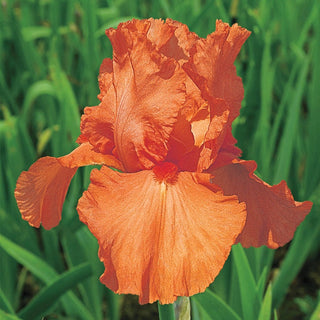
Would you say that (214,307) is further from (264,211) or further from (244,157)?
(244,157)

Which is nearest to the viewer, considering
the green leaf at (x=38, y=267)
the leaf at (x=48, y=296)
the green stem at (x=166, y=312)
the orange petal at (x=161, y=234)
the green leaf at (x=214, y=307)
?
the orange petal at (x=161, y=234)

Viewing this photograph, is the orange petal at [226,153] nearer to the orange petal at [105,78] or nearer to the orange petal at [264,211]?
the orange petal at [264,211]

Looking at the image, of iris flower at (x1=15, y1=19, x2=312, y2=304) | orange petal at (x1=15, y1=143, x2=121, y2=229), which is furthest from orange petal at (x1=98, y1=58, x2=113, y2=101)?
orange petal at (x1=15, y1=143, x2=121, y2=229)

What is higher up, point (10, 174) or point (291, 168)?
point (10, 174)

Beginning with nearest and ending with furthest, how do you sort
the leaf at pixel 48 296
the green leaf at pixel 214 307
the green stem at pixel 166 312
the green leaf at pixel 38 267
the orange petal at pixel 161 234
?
the orange petal at pixel 161 234, the green stem at pixel 166 312, the green leaf at pixel 214 307, the leaf at pixel 48 296, the green leaf at pixel 38 267

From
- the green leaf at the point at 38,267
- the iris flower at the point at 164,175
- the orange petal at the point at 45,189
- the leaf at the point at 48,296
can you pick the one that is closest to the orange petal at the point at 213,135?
the iris flower at the point at 164,175

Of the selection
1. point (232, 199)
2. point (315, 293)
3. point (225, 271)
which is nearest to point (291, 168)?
point (315, 293)

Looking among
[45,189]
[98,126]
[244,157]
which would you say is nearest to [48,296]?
[45,189]

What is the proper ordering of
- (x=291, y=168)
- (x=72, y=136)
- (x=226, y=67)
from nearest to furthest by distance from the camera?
(x=226, y=67), (x=72, y=136), (x=291, y=168)

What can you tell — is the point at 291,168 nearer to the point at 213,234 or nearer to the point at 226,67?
the point at 226,67
